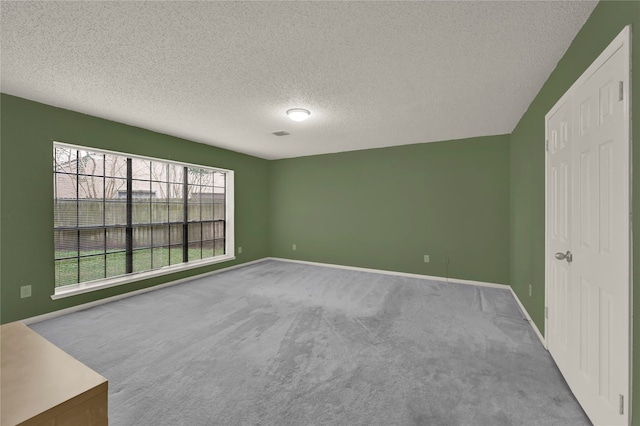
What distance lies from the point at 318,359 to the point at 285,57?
2511mm

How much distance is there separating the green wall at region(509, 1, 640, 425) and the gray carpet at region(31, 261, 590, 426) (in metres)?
0.52

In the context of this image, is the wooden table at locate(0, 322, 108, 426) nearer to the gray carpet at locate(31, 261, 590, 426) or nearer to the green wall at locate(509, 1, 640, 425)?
the gray carpet at locate(31, 261, 590, 426)

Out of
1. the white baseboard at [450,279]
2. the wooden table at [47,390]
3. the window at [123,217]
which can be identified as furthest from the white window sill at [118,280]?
the wooden table at [47,390]

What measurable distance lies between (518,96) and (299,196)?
4339mm

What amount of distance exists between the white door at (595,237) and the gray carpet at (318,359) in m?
0.35

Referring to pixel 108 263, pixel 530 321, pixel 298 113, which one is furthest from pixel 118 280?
pixel 530 321

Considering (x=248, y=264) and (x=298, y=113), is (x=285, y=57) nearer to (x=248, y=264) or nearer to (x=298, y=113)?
(x=298, y=113)

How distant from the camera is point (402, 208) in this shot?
5.09 meters

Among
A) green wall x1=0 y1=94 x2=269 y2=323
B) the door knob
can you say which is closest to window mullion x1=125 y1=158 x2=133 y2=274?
green wall x1=0 y1=94 x2=269 y2=323

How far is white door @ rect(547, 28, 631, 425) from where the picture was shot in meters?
1.29

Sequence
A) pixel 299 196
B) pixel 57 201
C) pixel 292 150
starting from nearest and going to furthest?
1. pixel 57 201
2. pixel 292 150
3. pixel 299 196

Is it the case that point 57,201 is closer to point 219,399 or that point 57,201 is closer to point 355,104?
point 219,399

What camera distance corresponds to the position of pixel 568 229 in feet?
6.28

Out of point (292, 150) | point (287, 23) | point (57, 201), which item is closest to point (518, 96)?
point (287, 23)
